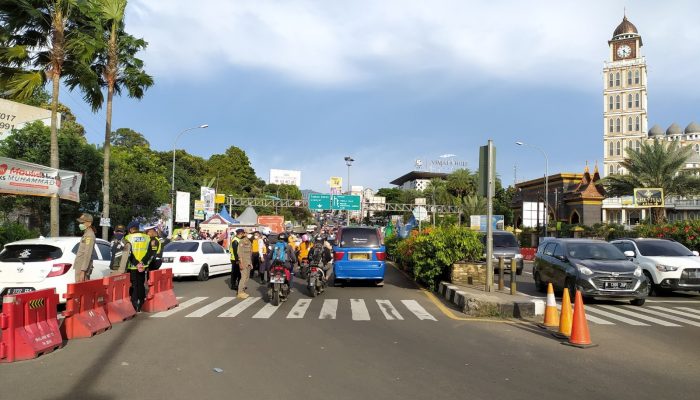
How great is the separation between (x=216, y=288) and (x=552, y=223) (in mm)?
46751

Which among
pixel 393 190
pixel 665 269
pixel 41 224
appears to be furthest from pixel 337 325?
pixel 393 190

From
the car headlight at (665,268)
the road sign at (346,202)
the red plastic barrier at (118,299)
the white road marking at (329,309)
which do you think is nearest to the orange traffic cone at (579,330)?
the white road marking at (329,309)

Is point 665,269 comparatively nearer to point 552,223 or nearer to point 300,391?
point 300,391

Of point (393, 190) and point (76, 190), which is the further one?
point (393, 190)

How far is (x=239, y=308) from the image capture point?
38.0 feet

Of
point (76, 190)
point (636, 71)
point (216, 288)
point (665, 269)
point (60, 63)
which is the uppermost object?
point (636, 71)

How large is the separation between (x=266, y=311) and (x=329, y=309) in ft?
4.49

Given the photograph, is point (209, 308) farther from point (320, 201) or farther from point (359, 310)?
point (320, 201)

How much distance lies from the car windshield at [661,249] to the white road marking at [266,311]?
1069cm

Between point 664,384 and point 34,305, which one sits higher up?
point 34,305

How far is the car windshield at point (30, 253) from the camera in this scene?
10.3 meters

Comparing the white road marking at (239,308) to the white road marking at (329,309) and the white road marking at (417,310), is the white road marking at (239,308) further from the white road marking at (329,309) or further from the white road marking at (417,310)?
the white road marking at (417,310)

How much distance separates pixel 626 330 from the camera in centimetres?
927

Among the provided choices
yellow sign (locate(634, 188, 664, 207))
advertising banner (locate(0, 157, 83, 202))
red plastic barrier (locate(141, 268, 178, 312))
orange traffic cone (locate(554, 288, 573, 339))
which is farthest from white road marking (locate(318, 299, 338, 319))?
yellow sign (locate(634, 188, 664, 207))
